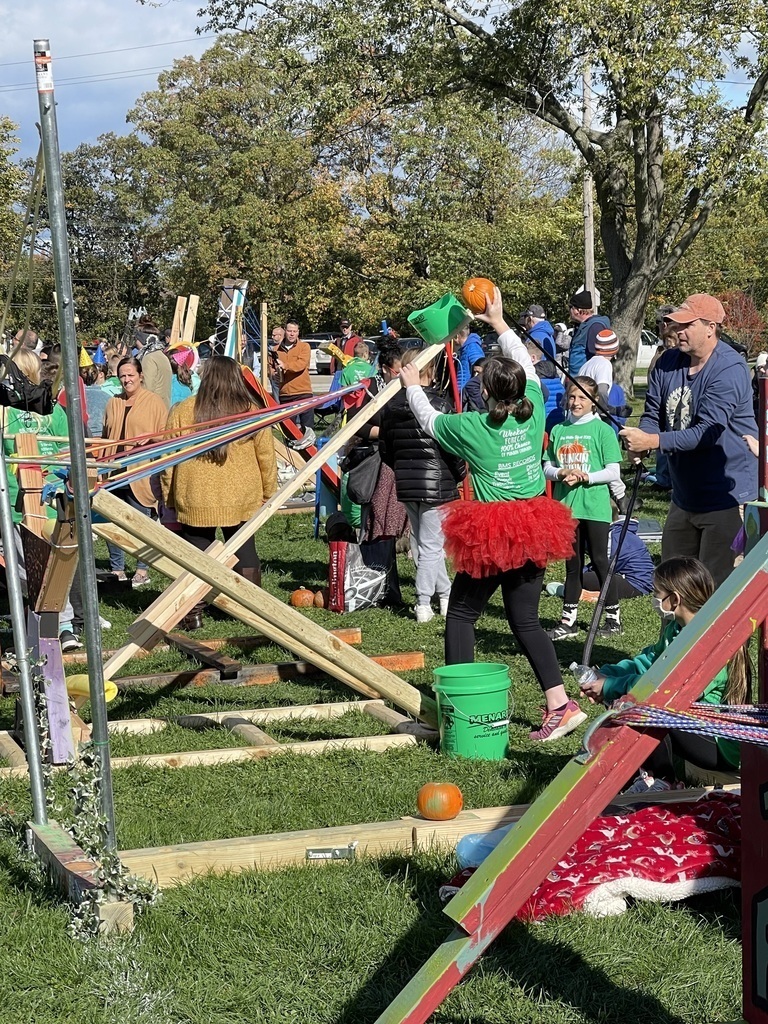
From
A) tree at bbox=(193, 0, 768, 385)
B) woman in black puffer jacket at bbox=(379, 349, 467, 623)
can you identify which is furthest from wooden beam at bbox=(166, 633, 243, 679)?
tree at bbox=(193, 0, 768, 385)

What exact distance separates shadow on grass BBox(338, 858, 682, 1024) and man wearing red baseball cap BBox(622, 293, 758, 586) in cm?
288

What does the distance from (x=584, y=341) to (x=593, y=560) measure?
4.47 meters

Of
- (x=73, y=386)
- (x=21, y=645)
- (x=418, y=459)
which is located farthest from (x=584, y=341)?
(x=73, y=386)

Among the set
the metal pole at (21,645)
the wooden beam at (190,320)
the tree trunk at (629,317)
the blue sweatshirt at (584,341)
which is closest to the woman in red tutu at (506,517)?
the metal pole at (21,645)

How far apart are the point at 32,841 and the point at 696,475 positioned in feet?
12.4

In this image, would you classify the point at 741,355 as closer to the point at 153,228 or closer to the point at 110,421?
the point at 110,421

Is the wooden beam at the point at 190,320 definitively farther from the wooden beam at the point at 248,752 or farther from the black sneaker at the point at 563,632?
the wooden beam at the point at 248,752

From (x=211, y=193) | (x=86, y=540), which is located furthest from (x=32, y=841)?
(x=211, y=193)

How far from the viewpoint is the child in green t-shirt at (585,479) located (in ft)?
27.2

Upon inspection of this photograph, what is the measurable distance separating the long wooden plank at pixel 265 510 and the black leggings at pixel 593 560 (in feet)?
6.68

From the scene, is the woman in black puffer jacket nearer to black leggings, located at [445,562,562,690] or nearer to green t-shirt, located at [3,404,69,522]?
green t-shirt, located at [3,404,69,522]

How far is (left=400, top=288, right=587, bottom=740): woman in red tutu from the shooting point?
575 cm

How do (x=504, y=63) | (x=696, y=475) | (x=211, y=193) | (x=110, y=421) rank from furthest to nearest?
(x=211, y=193), (x=504, y=63), (x=110, y=421), (x=696, y=475)

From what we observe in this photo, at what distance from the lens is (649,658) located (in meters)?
5.03
